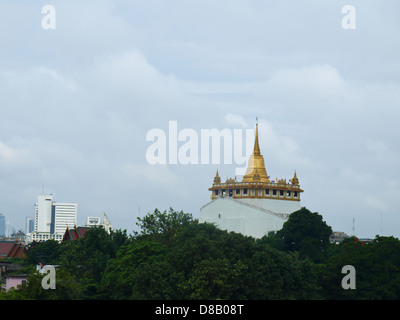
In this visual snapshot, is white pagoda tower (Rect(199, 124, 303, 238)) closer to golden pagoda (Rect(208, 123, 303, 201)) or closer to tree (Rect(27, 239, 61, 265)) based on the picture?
golden pagoda (Rect(208, 123, 303, 201))

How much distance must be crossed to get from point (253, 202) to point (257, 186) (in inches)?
90.0

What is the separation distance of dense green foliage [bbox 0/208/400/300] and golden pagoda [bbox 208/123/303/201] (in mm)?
31271

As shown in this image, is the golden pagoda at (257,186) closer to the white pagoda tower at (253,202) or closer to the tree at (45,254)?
the white pagoda tower at (253,202)

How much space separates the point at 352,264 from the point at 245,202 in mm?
46940

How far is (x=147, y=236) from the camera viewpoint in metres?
81.9

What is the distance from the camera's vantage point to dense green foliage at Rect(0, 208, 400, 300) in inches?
2244

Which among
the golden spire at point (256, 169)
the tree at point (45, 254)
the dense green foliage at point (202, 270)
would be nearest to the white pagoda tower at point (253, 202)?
the golden spire at point (256, 169)

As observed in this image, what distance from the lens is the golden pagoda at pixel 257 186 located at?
114812mm

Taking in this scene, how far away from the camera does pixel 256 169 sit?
11806cm

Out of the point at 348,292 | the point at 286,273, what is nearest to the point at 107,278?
the point at 286,273
